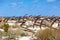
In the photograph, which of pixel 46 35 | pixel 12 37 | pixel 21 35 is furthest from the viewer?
pixel 21 35

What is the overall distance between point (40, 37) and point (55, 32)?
2.54 ft

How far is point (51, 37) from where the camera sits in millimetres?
10648

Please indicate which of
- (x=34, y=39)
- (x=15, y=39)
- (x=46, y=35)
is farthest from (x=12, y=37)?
(x=46, y=35)

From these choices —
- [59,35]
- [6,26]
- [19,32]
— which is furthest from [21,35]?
[59,35]

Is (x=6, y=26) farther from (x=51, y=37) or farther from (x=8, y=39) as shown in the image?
(x=51, y=37)

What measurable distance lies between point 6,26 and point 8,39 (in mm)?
2925

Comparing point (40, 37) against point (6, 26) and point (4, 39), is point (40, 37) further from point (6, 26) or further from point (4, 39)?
point (6, 26)

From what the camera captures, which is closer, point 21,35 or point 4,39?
point 4,39

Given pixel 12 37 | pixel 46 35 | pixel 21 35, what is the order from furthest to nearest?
pixel 21 35
pixel 12 37
pixel 46 35

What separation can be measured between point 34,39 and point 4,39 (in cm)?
135

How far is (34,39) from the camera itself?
11219mm

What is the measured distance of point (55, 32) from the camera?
11086mm

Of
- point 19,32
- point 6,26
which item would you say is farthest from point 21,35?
point 6,26

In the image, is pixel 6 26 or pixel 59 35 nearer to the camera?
pixel 59 35
